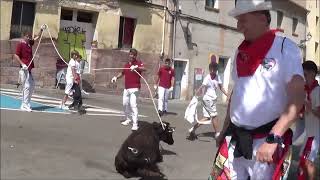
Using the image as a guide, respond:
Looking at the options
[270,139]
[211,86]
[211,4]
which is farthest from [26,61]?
[211,4]

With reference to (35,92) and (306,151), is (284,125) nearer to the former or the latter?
(35,92)

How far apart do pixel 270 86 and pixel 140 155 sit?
121 inches

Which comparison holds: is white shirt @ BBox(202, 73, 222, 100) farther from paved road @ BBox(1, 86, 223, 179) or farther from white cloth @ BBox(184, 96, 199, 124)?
paved road @ BBox(1, 86, 223, 179)

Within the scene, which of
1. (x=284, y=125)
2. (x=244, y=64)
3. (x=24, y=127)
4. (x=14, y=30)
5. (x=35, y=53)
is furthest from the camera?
(x=24, y=127)

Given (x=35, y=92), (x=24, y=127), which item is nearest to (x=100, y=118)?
(x=24, y=127)

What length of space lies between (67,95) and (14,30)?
0.95 m

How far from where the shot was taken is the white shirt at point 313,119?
514 centimetres

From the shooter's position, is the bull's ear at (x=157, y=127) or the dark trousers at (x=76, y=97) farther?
the bull's ear at (x=157, y=127)

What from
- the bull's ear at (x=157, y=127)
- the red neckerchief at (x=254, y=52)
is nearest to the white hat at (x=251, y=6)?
the red neckerchief at (x=254, y=52)

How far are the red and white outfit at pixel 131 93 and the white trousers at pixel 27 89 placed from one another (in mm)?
2334

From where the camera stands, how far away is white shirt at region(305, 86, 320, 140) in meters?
5.14

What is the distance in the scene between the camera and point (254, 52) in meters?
2.79

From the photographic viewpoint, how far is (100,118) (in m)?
5.57

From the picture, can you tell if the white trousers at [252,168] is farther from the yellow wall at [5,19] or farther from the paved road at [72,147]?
the paved road at [72,147]
